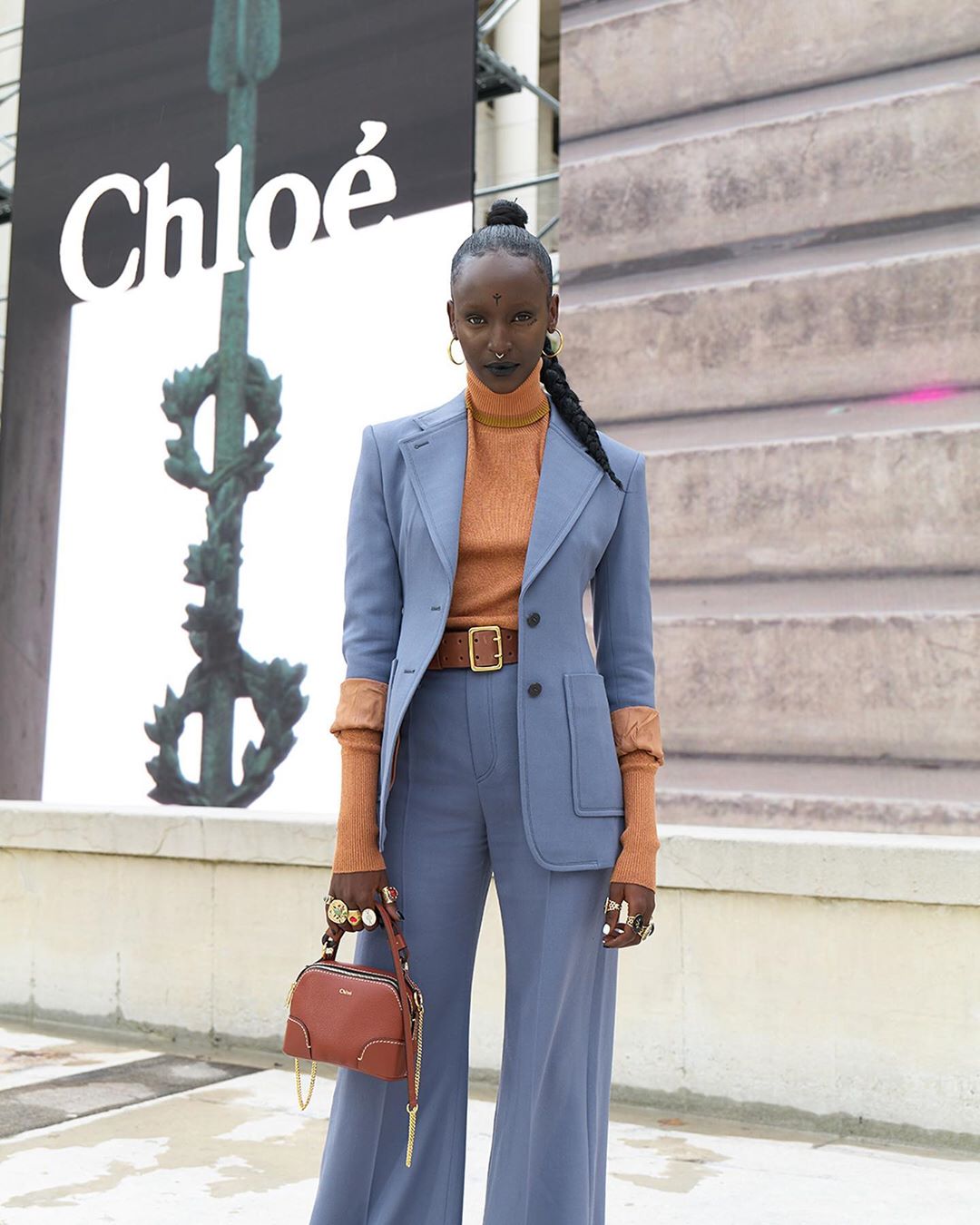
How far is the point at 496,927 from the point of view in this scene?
13.7ft

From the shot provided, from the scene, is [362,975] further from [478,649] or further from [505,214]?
[505,214]

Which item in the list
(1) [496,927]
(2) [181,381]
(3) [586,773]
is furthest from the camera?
(2) [181,381]

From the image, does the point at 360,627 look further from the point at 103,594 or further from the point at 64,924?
the point at 103,594

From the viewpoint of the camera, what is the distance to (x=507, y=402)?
224 cm

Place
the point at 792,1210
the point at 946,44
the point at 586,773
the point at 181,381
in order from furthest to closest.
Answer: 1. the point at 181,381
2. the point at 946,44
3. the point at 792,1210
4. the point at 586,773

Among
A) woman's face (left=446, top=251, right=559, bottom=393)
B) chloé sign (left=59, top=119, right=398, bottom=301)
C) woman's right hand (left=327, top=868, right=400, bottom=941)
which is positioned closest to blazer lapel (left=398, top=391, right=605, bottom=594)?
woman's face (left=446, top=251, right=559, bottom=393)

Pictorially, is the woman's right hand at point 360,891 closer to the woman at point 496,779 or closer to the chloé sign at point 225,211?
the woman at point 496,779

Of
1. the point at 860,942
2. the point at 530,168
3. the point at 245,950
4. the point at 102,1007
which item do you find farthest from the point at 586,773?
the point at 530,168

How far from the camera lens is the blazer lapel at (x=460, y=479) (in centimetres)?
214

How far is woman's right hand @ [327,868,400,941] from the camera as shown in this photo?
2.10 meters

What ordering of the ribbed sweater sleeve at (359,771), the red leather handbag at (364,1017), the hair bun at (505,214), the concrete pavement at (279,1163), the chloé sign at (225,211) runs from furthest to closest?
1. the chloé sign at (225,211)
2. the concrete pavement at (279,1163)
3. the hair bun at (505,214)
4. the ribbed sweater sleeve at (359,771)
5. the red leather handbag at (364,1017)

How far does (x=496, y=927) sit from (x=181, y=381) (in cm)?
307

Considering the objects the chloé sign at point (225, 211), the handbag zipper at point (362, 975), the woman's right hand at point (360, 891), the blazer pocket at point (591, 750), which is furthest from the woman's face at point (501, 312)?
the chloé sign at point (225, 211)

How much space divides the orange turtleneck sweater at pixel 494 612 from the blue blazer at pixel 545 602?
2 cm
